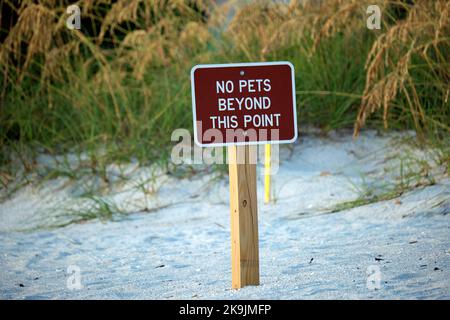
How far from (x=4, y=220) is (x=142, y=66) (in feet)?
5.23

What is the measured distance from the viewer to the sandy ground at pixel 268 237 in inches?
146

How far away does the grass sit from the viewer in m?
6.11

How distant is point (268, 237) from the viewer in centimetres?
485

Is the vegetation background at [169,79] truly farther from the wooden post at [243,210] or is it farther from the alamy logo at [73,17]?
the wooden post at [243,210]

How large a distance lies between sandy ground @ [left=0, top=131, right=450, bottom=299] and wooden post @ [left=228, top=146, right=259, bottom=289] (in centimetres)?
13

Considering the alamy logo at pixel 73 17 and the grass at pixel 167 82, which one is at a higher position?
the alamy logo at pixel 73 17

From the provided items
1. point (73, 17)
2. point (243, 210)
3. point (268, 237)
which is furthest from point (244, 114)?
point (73, 17)

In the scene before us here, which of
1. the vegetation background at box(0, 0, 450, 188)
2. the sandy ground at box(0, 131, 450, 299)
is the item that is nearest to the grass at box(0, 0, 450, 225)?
the vegetation background at box(0, 0, 450, 188)

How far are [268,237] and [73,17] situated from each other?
8.89 ft

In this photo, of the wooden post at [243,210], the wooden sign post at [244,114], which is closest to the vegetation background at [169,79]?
the wooden sign post at [244,114]

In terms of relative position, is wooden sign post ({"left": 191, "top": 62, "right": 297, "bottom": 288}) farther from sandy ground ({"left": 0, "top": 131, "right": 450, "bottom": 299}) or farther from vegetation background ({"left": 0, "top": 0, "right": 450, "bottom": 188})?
vegetation background ({"left": 0, "top": 0, "right": 450, "bottom": 188})

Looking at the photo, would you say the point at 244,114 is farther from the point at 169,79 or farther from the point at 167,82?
the point at 169,79
